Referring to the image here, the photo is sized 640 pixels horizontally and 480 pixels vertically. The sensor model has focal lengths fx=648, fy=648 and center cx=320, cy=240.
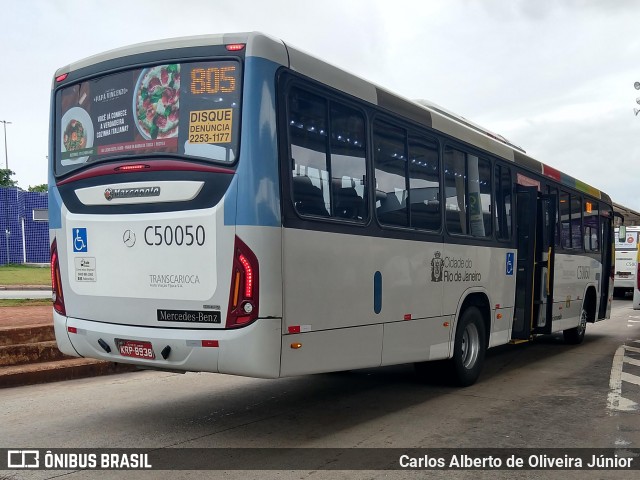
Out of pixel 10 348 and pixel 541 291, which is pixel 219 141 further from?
pixel 541 291

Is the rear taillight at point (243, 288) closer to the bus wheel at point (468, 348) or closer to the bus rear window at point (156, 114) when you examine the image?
the bus rear window at point (156, 114)

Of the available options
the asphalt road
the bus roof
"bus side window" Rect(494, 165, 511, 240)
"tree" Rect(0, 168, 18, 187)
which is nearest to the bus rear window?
the bus roof

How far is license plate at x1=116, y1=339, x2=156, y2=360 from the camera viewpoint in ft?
18.0

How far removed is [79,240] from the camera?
19.7ft

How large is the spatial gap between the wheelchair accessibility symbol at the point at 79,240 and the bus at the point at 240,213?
0.06ft

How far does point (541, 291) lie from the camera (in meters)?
10.1

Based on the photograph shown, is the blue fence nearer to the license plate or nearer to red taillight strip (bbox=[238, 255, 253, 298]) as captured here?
the license plate

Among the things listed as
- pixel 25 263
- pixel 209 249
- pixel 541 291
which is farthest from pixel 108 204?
pixel 25 263

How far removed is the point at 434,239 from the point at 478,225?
1.35 meters

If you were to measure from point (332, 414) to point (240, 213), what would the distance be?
2.70 m

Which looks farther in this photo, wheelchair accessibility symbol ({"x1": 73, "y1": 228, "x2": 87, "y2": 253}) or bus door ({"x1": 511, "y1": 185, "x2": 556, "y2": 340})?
bus door ({"x1": 511, "y1": 185, "x2": 556, "y2": 340})

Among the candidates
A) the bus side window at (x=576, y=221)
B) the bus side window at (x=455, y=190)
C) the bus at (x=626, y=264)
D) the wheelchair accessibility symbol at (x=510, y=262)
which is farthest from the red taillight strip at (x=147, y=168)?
the bus at (x=626, y=264)

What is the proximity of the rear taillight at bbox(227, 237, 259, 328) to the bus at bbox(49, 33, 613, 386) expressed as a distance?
11 millimetres

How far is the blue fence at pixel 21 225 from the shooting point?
39.4m
